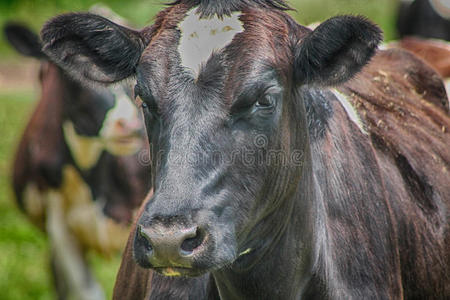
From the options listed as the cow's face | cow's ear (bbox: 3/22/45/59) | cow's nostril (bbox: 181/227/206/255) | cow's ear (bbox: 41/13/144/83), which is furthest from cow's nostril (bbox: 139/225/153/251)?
cow's ear (bbox: 3/22/45/59)

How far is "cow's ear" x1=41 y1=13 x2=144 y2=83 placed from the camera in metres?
3.55

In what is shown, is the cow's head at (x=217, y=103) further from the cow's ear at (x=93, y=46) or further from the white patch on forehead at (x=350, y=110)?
the white patch on forehead at (x=350, y=110)

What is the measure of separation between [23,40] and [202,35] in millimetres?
5313

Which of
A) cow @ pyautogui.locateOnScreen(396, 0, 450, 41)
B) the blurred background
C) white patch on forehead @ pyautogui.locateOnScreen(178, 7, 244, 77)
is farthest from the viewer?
cow @ pyautogui.locateOnScreen(396, 0, 450, 41)

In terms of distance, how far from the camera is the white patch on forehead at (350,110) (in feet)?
13.8

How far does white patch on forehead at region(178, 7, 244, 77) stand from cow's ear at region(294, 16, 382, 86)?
0.29 metres

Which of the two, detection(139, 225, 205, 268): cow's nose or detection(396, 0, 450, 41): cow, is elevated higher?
detection(139, 225, 205, 268): cow's nose

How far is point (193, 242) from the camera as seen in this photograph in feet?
9.80

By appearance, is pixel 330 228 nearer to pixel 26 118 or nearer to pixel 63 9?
pixel 26 118

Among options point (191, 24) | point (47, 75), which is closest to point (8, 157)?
point (47, 75)

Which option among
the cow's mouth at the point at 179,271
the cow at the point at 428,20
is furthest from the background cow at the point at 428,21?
the cow's mouth at the point at 179,271

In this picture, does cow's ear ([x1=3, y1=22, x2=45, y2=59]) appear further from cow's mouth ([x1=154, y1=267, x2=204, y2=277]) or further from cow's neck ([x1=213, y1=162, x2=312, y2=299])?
cow's mouth ([x1=154, y1=267, x2=204, y2=277])

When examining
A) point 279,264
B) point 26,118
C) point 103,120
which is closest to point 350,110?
point 279,264

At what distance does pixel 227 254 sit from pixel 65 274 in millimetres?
4996
